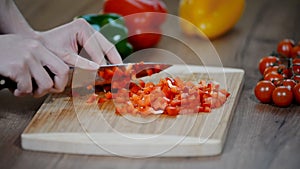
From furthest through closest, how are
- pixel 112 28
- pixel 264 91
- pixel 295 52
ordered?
pixel 112 28 < pixel 295 52 < pixel 264 91

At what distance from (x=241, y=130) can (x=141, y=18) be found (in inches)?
32.1

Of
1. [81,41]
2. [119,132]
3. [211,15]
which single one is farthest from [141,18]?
[119,132]

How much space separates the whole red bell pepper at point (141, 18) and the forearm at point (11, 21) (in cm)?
49

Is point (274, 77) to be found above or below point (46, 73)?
below

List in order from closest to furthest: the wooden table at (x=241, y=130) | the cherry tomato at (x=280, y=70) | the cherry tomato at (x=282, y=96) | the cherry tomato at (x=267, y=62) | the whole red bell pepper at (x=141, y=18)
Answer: the wooden table at (x=241, y=130) < the cherry tomato at (x=282, y=96) < the cherry tomato at (x=280, y=70) < the cherry tomato at (x=267, y=62) < the whole red bell pepper at (x=141, y=18)

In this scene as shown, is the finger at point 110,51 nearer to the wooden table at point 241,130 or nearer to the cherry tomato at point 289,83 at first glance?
the wooden table at point 241,130

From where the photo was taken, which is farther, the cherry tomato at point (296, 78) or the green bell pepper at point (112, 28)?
the green bell pepper at point (112, 28)

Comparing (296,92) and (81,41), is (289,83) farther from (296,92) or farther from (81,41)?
(81,41)

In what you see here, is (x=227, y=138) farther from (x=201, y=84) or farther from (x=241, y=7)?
(x=241, y=7)

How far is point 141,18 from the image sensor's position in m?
2.39

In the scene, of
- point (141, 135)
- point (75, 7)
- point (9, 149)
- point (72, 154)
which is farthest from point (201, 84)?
point (75, 7)

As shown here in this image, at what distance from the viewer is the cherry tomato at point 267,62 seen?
2.05 m

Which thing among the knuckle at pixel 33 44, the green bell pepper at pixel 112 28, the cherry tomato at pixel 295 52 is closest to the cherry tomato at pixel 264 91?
the cherry tomato at pixel 295 52

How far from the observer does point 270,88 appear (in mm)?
1859
